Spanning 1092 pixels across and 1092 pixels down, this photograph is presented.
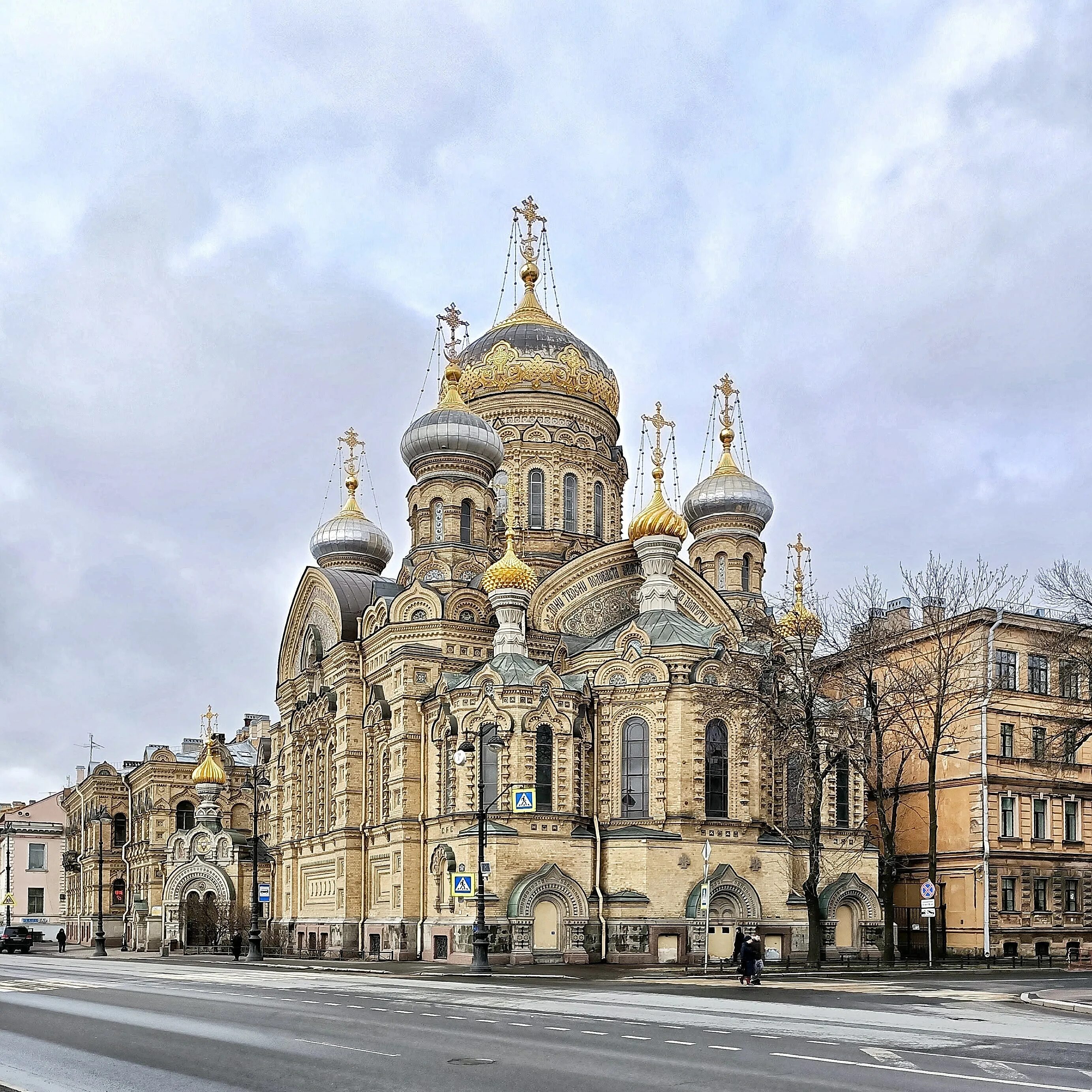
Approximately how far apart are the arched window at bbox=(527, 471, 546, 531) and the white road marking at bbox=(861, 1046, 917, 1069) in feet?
120

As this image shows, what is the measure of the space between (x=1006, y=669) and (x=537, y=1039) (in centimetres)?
3519

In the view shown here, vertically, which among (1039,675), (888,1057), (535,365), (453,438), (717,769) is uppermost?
(535,365)

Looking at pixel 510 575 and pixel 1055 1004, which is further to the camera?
pixel 510 575

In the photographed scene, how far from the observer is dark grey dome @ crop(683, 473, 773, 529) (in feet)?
182

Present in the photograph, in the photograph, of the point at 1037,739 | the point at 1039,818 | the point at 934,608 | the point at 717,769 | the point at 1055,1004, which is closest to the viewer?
the point at 1055,1004

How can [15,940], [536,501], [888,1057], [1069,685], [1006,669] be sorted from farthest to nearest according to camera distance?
1. [15,940]
2. [536,501]
3. [1006,669]
4. [1069,685]
5. [888,1057]

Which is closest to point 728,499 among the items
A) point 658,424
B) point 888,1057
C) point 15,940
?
point 658,424

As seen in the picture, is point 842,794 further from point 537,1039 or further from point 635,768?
point 537,1039

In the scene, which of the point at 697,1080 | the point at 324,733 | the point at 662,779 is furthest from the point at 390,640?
the point at 697,1080

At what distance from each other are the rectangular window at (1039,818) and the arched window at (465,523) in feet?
71.7

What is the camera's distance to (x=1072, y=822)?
49.2m

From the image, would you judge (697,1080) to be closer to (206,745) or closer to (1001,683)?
(1001,683)

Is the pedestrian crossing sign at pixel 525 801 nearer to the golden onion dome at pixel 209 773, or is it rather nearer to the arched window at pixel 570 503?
the arched window at pixel 570 503

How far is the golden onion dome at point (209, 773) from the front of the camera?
66.9 meters
